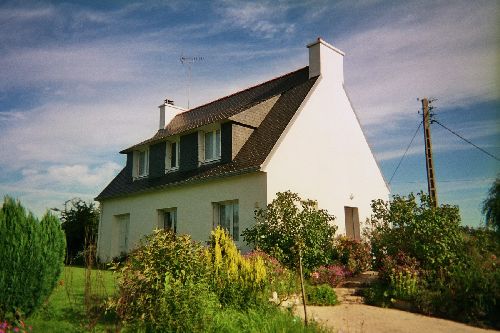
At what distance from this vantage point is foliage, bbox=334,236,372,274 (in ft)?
43.5

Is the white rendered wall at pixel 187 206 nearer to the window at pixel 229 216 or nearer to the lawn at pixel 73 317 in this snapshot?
the window at pixel 229 216

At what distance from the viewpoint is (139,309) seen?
6957mm

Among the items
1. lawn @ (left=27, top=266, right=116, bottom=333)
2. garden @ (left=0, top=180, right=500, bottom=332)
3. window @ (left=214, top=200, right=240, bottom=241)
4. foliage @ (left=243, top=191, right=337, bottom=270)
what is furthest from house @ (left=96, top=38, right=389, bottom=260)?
lawn @ (left=27, top=266, right=116, bottom=333)

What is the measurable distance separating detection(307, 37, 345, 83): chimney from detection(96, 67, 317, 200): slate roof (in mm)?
538

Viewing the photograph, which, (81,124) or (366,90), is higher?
(366,90)

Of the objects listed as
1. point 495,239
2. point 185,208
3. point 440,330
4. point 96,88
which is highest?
point 96,88

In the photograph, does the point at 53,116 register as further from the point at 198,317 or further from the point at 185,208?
the point at 198,317

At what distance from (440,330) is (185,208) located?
35.0 ft

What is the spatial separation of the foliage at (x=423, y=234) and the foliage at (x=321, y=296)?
268cm

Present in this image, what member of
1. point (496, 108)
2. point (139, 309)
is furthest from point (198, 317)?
point (496, 108)

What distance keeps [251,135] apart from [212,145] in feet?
5.86

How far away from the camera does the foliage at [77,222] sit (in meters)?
22.6

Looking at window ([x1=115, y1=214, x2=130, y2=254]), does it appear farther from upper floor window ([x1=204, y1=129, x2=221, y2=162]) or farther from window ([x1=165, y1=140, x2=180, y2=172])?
upper floor window ([x1=204, y1=129, x2=221, y2=162])

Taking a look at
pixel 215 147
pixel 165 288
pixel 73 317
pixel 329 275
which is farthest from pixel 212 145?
pixel 165 288
